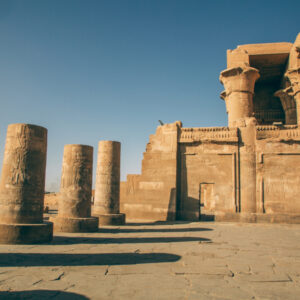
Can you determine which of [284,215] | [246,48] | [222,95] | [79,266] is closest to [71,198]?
[79,266]

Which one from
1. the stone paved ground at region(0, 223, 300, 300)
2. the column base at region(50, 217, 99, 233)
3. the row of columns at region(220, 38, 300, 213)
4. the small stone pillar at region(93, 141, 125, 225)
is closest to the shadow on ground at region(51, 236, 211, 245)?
the stone paved ground at region(0, 223, 300, 300)

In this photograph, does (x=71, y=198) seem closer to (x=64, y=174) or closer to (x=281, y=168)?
(x=64, y=174)

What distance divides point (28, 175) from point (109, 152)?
5.50 meters

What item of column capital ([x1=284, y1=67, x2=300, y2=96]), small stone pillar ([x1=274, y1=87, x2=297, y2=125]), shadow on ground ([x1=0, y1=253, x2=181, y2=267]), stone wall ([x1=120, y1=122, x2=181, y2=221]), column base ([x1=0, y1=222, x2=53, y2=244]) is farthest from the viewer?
small stone pillar ([x1=274, y1=87, x2=297, y2=125])

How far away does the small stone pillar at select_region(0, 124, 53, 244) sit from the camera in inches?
286

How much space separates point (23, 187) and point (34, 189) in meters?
0.28

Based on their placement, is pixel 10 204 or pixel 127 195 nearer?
pixel 10 204

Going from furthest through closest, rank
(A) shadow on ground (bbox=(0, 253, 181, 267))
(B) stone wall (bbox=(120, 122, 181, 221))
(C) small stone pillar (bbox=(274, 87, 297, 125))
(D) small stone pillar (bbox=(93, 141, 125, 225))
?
(C) small stone pillar (bbox=(274, 87, 297, 125)) → (B) stone wall (bbox=(120, 122, 181, 221)) → (D) small stone pillar (bbox=(93, 141, 125, 225)) → (A) shadow on ground (bbox=(0, 253, 181, 267))

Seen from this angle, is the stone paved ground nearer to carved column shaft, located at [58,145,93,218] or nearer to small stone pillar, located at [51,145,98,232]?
small stone pillar, located at [51,145,98,232]

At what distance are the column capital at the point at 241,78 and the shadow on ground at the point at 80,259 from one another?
509 inches

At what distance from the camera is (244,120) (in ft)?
49.2

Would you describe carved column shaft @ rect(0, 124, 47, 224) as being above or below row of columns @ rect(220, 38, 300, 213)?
below

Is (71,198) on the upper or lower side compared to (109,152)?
lower

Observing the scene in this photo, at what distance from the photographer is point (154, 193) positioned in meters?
14.9
